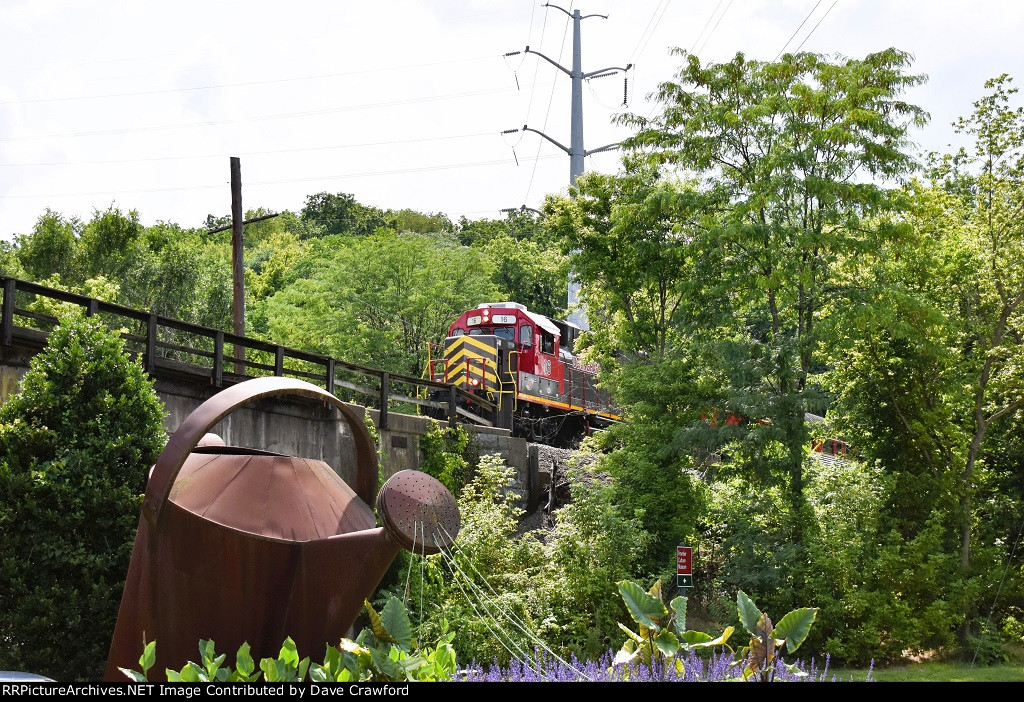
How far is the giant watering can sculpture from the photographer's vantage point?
5867 mm

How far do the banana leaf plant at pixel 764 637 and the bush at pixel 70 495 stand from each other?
6.86 meters

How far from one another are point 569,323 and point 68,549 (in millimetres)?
20818

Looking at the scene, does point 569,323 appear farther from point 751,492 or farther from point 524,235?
point 524,235

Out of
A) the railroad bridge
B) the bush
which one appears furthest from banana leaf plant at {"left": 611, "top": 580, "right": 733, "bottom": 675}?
the railroad bridge

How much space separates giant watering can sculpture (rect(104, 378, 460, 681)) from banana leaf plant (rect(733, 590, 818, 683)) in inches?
102

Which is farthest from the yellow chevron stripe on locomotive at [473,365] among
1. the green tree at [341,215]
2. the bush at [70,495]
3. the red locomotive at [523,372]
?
the green tree at [341,215]

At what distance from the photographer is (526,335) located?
25422 mm

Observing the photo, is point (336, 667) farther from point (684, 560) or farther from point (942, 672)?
point (942, 672)

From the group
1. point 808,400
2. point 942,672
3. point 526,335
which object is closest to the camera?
point 942,672

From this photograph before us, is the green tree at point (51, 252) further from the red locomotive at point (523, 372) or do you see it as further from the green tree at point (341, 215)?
the green tree at point (341, 215)

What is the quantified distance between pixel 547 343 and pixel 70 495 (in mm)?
17773

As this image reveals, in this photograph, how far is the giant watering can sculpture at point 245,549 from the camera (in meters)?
5.87

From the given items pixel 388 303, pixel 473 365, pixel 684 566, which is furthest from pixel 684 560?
pixel 388 303

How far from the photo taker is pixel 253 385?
6.33m
